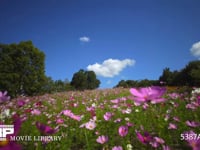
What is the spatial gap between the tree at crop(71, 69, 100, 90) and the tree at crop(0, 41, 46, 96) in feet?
77.3

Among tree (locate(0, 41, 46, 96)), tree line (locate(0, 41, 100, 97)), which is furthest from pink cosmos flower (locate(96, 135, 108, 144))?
tree (locate(0, 41, 46, 96))

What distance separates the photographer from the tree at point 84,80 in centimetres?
4573

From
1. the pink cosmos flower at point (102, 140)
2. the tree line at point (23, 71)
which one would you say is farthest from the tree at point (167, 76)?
the pink cosmos flower at point (102, 140)

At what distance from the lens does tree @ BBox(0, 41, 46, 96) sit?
1900 centimetres

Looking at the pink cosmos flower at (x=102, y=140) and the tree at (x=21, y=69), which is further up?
the tree at (x=21, y=69)

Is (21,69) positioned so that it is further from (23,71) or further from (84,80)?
(84,80)

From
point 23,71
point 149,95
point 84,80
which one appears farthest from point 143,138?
point 84,80

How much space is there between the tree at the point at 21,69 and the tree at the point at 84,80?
23.6 m

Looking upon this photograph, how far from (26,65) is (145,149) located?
20.5 meters

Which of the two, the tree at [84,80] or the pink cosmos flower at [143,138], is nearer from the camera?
the pink cosmos flower at [143,138]

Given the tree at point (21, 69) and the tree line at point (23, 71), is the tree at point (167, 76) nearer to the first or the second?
the tree line at point (23, 71)

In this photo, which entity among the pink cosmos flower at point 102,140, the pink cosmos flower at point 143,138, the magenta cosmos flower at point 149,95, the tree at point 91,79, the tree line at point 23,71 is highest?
the tree at point 91,79

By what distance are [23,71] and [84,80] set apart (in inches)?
1039

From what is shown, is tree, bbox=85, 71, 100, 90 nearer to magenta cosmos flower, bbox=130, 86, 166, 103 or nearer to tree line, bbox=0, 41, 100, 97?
tree line, bbox=0, 41, 100, 97
